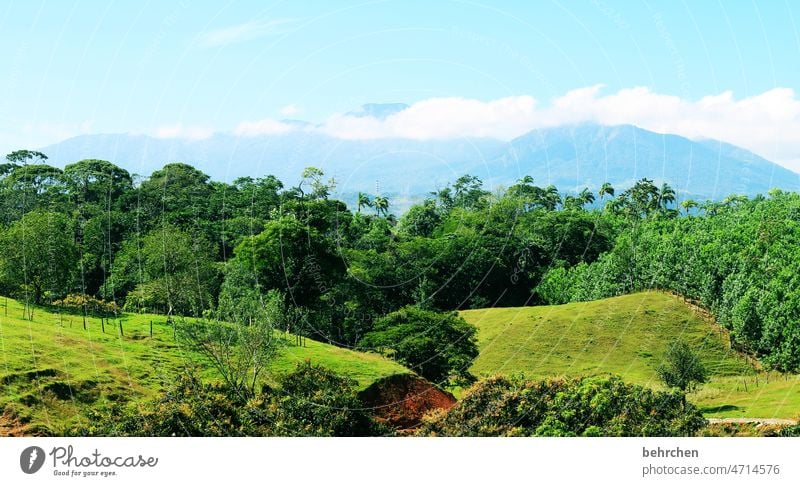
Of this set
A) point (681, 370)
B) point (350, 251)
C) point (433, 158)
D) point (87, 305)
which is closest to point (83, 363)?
point (87, 305)

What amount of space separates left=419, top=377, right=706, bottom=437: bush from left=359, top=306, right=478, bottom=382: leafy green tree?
9623mm

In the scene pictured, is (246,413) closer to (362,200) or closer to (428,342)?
(428,342)

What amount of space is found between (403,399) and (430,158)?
27258 mm

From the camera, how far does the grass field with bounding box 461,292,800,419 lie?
40.2m

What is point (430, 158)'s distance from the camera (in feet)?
172

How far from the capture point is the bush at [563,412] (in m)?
20.7

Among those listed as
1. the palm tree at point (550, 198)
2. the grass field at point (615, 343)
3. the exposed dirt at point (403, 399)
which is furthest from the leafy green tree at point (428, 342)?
the palm tree at point (550, 198)

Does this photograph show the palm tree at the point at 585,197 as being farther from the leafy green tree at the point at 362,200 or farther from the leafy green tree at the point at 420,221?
the leafy green tree at the point at 362,200

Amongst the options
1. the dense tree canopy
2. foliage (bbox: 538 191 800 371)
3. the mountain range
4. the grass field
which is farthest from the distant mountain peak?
foliage (bbox: 538 191 800 371)

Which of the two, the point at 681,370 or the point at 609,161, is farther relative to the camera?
the point at 609,161

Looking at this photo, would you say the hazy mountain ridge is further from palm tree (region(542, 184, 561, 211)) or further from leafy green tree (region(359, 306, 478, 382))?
leafy green tree (region(359, 306, 478, 382))

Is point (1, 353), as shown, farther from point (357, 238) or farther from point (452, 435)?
point (357, 238)

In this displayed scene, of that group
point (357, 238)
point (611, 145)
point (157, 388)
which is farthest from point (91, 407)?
point (611, 145)
